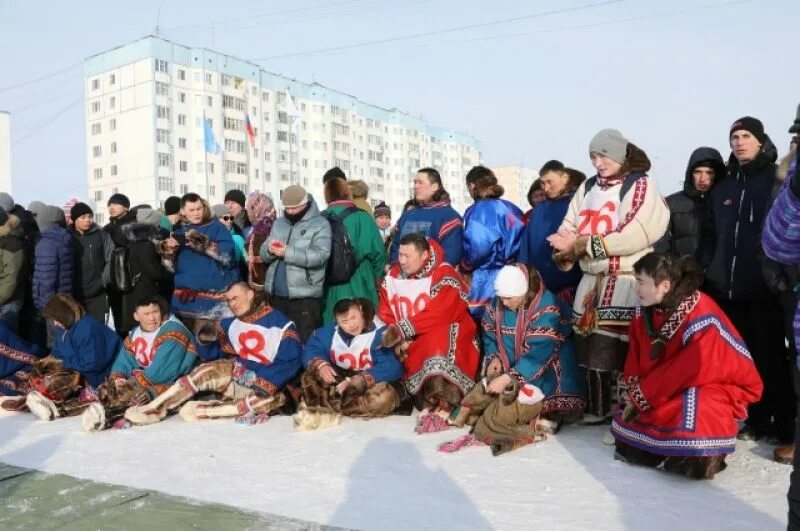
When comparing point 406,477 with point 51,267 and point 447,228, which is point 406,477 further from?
point 51,267

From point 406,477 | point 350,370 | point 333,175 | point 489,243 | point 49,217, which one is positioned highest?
point 333,175

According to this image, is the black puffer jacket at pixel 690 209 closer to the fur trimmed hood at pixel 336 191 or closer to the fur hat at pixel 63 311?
the fur trimmed hood at pixel 336 191

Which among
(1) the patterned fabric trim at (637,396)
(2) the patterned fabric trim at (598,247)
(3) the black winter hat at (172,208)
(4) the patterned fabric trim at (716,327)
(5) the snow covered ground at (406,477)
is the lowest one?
(5) the snow covered ground at (406,477)

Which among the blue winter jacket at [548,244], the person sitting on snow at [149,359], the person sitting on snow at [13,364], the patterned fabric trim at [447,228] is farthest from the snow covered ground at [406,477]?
the patterned fabric trim at [447,228]

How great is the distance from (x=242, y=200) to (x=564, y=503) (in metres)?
4.78

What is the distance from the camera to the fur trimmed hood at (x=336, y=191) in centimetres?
555

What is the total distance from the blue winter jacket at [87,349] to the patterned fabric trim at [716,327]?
3.94m

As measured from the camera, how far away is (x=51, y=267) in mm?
5719

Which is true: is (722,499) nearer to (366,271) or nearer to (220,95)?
(366,271)

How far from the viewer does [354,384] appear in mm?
4422

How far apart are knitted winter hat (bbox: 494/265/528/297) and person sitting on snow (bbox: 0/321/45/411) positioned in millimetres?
3582

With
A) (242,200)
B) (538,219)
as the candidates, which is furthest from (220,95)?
(538,219)

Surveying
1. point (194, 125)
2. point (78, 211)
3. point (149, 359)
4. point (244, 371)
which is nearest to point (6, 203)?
point (78, 211)

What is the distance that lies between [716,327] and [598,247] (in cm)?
77
